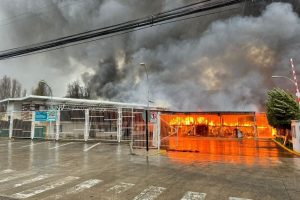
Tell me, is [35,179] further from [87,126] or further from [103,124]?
[87,126]

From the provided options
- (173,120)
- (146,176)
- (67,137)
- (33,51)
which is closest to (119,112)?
(67,137)

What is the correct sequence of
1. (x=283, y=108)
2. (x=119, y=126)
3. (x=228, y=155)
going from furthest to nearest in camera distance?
(x=119, y=126) → (x=283, y=108) → (x=228, y=155)

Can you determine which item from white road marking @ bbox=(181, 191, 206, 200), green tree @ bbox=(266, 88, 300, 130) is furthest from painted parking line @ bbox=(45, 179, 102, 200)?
green tree @ bbox=(266, 88, 300, 130)

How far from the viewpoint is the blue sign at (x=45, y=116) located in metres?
24.0

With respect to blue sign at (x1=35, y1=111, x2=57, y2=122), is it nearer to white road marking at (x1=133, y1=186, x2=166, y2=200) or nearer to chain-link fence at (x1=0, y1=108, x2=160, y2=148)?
chain-link fence at (x1=0, y1=108, x2=160, y2=148)

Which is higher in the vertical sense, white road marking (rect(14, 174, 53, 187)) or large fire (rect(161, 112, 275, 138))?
large fire (rect(161, 112, 275, 138))

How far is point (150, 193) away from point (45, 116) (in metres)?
20.1

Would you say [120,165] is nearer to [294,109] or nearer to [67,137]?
[67,137]

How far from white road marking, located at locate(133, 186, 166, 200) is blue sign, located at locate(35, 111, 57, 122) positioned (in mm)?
18746

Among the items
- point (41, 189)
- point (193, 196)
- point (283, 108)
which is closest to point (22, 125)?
point (41, 189)

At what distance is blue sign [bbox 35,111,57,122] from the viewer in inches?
945

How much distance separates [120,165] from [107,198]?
4.78 meters

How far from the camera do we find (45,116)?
2444 cm

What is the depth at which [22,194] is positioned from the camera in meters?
7.02
